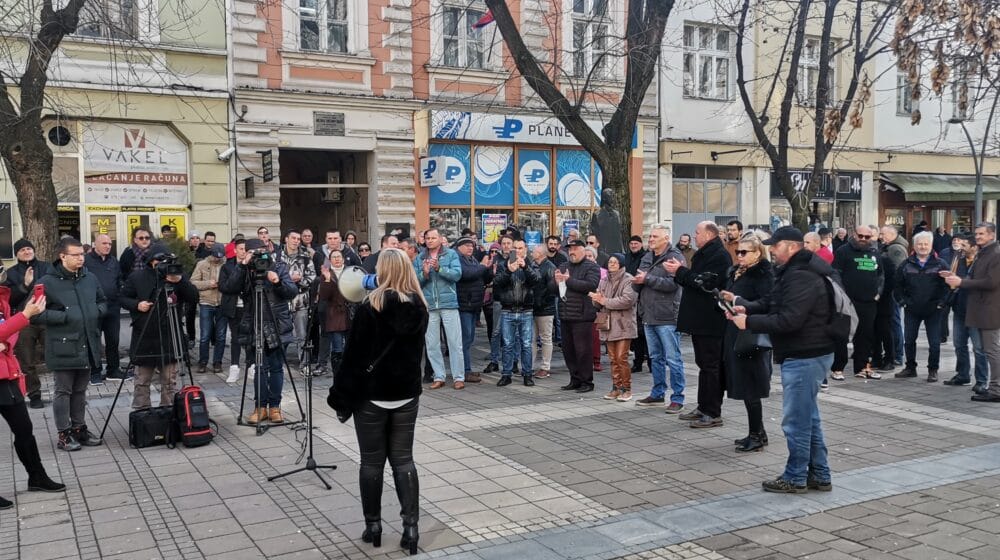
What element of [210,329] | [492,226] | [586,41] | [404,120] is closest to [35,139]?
[210,329]

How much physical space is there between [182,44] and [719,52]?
45.4ft

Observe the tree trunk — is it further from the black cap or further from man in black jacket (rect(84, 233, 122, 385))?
the black cap

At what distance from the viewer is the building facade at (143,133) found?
51.4 ft

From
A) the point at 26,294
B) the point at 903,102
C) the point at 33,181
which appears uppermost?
the point at 903,102

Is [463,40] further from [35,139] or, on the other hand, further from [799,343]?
[799,343]

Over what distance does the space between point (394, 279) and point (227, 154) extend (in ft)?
42.5

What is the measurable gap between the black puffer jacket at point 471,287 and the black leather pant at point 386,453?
5.84 metres

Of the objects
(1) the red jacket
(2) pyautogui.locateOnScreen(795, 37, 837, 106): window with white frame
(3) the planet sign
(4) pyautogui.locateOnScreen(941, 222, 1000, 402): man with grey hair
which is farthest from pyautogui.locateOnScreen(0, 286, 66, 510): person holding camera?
(2) pyautogui.locateOnScreen(795, 37, 837, 106): window with white frame

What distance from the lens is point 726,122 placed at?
23.6 m

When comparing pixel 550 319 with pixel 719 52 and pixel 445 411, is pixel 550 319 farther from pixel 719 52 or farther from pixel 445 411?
pixel 719 52

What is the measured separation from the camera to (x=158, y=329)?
8.27 metres

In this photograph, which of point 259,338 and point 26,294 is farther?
point 26,294

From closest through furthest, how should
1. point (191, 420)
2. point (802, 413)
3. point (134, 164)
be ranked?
point (802, 413), point (191, 420), point (134, 164)

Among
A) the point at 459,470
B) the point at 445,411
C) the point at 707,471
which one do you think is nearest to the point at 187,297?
the point at 445,411
